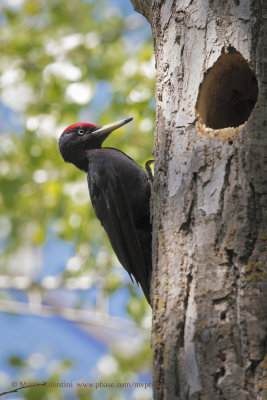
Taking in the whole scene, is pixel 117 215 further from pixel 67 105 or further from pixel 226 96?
pixel 67 105

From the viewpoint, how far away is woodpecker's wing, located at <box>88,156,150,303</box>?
3.12m

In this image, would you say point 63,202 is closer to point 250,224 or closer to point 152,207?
point 152,207

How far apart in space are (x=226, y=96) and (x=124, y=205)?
991mm

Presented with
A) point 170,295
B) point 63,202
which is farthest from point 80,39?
point 170,295

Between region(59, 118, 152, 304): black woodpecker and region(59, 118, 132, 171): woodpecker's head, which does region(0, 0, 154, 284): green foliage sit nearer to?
region(59, 118, 132, 171): woodpecker's head

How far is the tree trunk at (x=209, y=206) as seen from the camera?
1873 mm

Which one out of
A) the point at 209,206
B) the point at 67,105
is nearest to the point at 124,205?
the point at 209,206

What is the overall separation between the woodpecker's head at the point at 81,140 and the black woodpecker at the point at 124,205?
0.39 feet

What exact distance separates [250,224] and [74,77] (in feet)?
11.3

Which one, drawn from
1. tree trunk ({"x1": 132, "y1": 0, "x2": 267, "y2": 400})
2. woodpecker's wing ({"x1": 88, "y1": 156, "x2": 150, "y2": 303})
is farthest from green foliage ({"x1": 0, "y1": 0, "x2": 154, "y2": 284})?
tree trunk ({"x1": 132, "y1": 0, "x2": 267, "y2": 400})

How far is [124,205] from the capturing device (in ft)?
11.1

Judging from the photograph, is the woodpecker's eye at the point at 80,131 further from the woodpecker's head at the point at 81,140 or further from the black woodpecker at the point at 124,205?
the black woodpecker at the point at 124,205

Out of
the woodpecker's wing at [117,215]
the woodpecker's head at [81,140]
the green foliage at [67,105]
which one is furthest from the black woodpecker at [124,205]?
the green foliage at [67,105]

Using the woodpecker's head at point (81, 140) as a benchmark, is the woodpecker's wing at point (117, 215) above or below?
below
